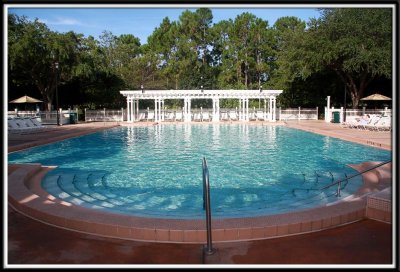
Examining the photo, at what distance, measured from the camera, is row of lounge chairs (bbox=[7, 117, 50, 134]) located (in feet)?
53.5

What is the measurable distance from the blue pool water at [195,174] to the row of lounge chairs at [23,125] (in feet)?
10.8

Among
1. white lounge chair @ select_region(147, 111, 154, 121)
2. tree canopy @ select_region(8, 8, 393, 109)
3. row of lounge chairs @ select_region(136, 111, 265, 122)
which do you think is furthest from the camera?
white lounge chair @ select_region(147, 111, 154, 121)

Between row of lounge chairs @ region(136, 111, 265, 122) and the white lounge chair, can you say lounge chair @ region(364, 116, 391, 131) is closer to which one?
row of lounge chairs @ region(136, 111, 265, 122)

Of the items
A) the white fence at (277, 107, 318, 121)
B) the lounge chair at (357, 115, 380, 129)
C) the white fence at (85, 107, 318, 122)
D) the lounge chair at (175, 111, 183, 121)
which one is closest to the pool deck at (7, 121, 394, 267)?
the lounge chair at (357, 115, 380, 129)

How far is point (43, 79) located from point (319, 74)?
74.3ft

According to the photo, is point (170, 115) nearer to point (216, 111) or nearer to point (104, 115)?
point (216, 111)

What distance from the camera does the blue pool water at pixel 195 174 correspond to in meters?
6.19

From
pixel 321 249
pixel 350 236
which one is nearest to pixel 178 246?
pixel 321 249

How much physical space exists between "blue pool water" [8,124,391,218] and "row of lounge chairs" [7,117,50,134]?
3305 millimetres

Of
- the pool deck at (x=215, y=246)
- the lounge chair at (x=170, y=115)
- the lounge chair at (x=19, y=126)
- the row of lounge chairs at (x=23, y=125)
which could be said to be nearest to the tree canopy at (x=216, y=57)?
the lounge chair at (x=170, y=115)

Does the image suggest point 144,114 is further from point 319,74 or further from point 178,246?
point 178,246

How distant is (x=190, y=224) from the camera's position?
408cm

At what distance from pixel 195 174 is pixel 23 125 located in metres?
12.1

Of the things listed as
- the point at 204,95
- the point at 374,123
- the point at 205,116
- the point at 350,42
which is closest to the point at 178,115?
the point at 205,116
